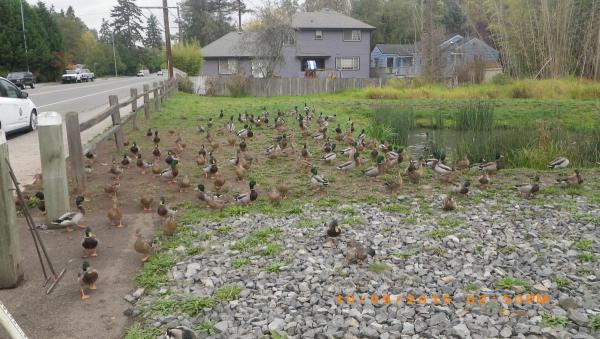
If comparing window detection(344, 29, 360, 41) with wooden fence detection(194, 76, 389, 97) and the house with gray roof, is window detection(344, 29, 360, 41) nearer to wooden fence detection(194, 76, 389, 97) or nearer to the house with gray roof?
the house with gray roof

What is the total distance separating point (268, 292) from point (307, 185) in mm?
4132

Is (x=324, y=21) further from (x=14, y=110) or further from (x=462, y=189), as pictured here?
(x=462, y=189)

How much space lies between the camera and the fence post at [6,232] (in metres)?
4.52

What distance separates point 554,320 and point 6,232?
487 cm

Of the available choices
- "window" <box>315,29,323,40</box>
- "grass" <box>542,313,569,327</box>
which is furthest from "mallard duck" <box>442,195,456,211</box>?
"window" <box>315,29,323,40</box>

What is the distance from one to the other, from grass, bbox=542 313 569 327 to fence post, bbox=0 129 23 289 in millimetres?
4738

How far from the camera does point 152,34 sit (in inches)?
4419

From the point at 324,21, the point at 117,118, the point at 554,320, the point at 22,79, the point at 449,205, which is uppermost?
the point at 324,21

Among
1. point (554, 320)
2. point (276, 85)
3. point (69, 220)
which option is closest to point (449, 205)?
point (554, 320)

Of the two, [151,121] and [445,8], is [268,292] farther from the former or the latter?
[445,8]

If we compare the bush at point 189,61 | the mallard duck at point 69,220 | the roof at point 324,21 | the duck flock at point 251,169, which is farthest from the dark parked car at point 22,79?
the mallard duck at point 69,220

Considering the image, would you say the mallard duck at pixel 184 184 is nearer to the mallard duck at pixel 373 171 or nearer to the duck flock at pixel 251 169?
the duck flock at pixel 251 169

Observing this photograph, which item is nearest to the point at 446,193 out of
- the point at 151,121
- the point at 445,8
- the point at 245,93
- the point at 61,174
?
the point at 61,174

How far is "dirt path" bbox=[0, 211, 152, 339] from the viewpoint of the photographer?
13.5 ft
